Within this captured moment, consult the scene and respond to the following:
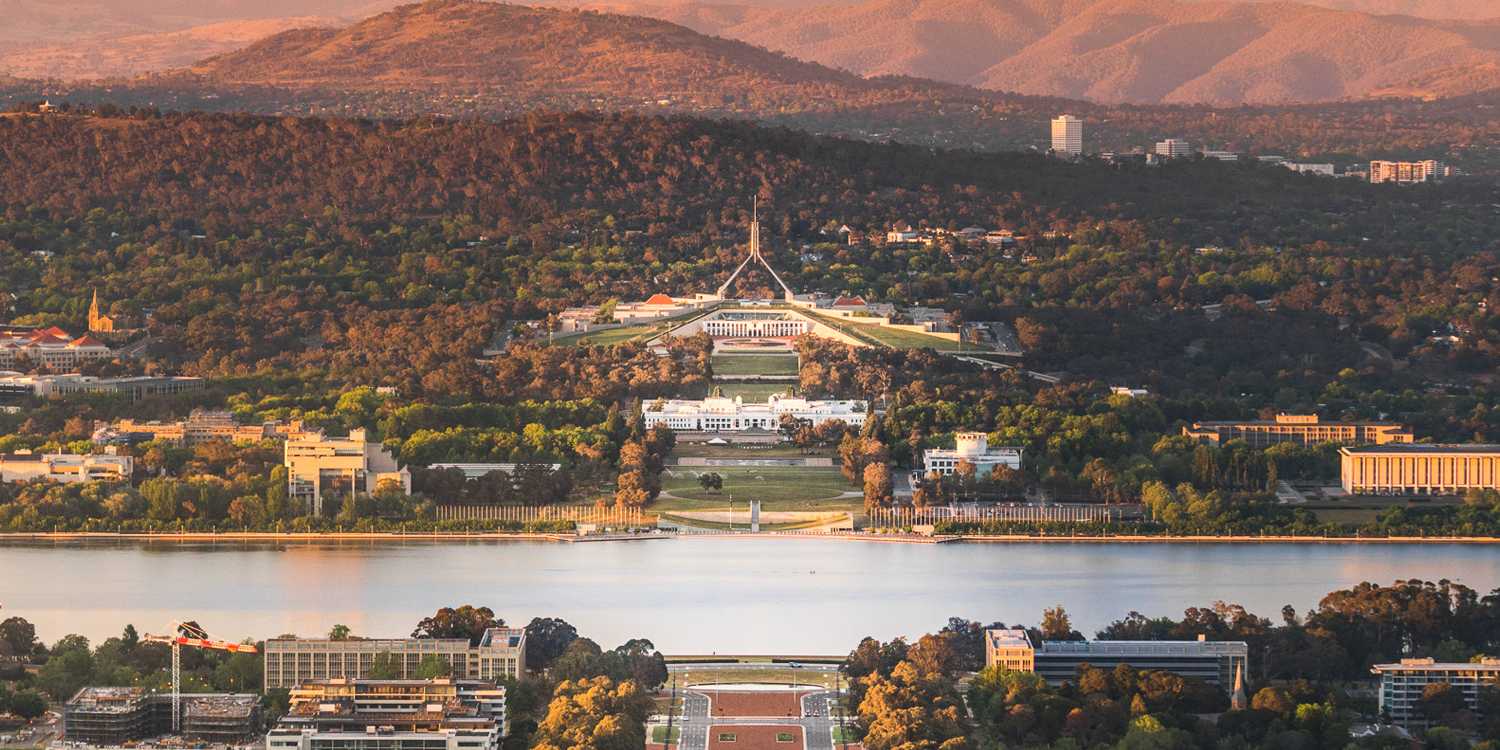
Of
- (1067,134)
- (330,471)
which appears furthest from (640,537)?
(1067,134)

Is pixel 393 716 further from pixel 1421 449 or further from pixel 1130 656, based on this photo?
pixel 1421 449

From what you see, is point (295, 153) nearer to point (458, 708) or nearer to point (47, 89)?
point (47, 89)

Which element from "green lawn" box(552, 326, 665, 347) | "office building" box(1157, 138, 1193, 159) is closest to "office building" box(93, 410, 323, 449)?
"green lawn" box(552, 326, 665, 347)

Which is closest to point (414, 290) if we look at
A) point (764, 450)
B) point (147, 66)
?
point (764, 450)

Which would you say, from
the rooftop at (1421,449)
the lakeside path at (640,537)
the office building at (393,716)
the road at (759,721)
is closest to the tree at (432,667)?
the office building at (393,716)

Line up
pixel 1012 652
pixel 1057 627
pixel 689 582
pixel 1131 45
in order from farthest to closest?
pixel 1131 45
pixel 689 582
pixel 1057 627
pixel 1012 652

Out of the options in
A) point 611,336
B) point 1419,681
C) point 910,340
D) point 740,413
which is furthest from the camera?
point 611,336
